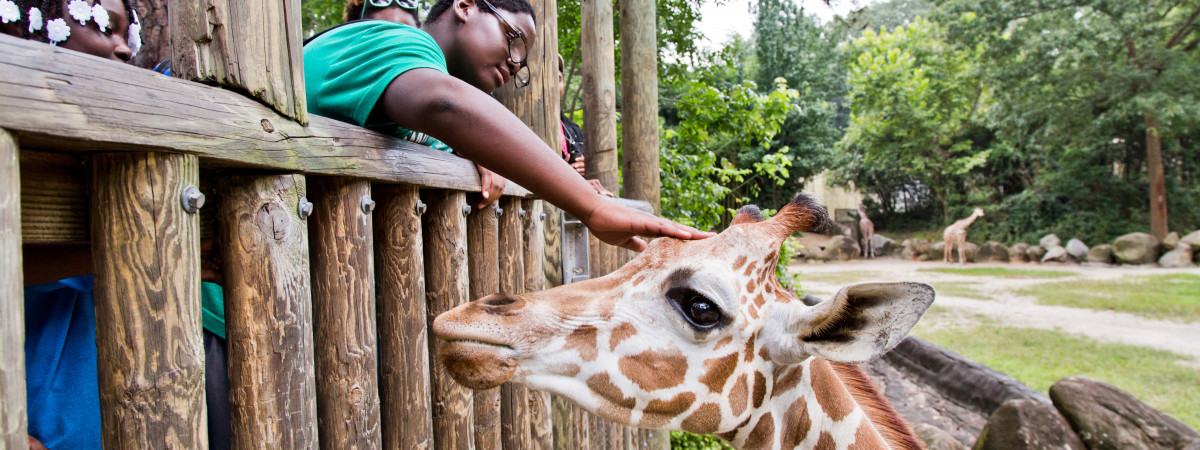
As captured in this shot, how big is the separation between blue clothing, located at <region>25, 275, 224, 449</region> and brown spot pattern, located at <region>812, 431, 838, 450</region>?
1.99 metres

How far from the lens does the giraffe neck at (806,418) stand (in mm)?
2076

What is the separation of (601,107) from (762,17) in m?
20.2

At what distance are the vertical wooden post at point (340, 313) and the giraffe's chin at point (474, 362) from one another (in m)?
0.24

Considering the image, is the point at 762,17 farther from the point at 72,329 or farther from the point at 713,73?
the point at 72,329

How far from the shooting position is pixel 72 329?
4.87 ft

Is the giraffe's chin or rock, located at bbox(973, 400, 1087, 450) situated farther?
rock, located at bbox(973, 400, 1087, 450)

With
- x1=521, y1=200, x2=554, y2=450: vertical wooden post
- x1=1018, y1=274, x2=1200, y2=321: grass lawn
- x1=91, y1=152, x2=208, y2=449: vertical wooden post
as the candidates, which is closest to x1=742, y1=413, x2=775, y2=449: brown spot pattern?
x1=521, y1=200, x2=554, y2=450: vertical wooden post

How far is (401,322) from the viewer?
1.94m

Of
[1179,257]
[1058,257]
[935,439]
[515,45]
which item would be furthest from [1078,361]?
[1058,257]

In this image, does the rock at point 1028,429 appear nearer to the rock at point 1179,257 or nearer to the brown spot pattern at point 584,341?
the brown spot pattern at point 584,341

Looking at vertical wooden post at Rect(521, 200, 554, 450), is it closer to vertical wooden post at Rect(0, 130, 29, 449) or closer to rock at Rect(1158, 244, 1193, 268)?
vertical wooden post at Rect(0, 130, 29, 449)

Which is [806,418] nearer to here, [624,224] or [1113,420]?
[624,224]

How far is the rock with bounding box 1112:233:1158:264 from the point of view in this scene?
17.2 m

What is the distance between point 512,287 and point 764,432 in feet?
3.79
